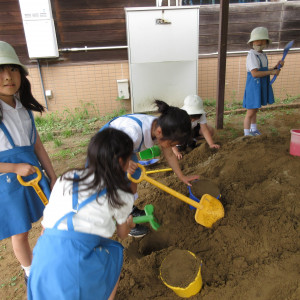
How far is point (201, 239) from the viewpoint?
6.33 ft

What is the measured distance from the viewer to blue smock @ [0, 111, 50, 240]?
1480 millimetres

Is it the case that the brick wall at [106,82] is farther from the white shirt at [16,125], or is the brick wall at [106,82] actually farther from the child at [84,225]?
the child at [84,225]

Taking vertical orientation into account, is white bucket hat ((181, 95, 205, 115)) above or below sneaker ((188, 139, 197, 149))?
above

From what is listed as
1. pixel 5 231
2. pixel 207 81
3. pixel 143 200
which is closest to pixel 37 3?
pixel 207 81

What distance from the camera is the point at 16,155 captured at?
1524 millimetres

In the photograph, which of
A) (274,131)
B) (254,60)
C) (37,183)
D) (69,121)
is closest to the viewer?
(37,183)

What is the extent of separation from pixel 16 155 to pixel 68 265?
78 centimetres

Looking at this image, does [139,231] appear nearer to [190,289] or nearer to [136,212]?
[136,212]

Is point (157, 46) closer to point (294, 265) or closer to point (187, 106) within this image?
point (187, 106)

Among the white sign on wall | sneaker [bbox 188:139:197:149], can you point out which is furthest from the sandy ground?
the white sign on wall

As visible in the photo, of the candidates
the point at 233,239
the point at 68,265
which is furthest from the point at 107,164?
the point at 233,239

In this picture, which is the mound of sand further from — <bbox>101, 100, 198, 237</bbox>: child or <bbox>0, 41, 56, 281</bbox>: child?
<bbox>0, 41, 56, 281</bbox>: child

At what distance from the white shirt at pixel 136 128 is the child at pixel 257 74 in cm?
225

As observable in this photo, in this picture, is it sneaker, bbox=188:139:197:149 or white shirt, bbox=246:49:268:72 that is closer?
white shirt, bbox=246:49:268:72
